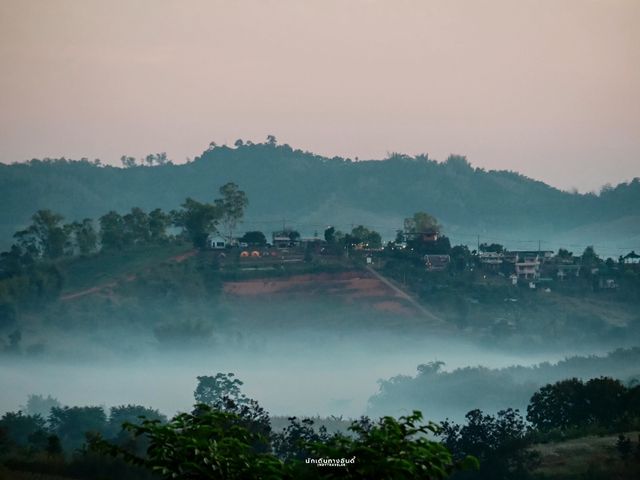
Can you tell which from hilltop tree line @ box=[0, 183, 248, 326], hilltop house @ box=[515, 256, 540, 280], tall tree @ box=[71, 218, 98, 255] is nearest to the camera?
hilltop tree line @ box=[0, 183, 248, 326]

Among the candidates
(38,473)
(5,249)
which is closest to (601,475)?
(38,473)

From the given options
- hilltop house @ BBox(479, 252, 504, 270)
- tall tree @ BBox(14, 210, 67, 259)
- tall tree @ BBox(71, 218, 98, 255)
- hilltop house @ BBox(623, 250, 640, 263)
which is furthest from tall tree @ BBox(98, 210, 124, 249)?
hilltop house @ BBox(623, 250, 640, 263)

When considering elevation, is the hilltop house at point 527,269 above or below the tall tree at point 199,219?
below

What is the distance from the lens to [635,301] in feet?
472

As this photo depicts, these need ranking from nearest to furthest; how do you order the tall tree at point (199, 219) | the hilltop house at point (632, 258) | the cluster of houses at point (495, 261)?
the cluster of houses at point (495, 261) → the tall tree at point (199, 219) → the hilltop house at point (632, 258)

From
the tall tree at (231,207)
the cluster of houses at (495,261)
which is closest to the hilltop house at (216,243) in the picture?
the cluster of houses at (495,261)

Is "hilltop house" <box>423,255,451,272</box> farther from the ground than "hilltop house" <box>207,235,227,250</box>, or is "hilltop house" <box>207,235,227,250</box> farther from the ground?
"hilltop house" <box>207,235,227,250</box>

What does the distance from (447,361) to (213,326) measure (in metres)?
28.2

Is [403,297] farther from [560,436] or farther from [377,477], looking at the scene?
[377,477]

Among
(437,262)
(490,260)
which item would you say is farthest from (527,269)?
(437,262)

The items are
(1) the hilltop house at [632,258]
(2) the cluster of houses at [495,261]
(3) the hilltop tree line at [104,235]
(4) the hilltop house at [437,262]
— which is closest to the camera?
(3) the hilltop tree line at [104,235]

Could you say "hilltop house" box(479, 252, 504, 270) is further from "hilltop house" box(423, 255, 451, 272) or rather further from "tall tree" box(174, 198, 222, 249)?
"tall tree" box(174, 198, 222, 249)

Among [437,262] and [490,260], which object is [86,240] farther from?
[490,260]

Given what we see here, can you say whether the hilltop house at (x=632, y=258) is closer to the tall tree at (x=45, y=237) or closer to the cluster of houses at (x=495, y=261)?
the cluster of houses at (x=495, y=261)
